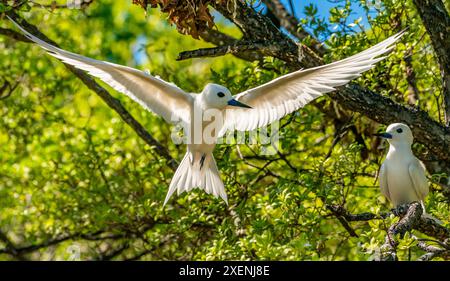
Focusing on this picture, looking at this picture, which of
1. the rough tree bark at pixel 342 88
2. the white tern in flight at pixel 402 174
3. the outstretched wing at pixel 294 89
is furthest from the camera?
the white tern in flight at pixel 402 174

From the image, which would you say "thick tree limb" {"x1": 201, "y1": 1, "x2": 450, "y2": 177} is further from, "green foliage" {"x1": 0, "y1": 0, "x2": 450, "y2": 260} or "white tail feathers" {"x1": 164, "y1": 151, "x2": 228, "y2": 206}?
"white tail feathers" {"x1": 164, "y1": 151, "x2": 228, "y2": 206}

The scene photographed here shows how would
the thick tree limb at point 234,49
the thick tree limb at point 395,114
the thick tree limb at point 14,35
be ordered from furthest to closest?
1. the thick tree limb at point 14,35
2. the thick tree limb at point 395,114
3. the thick tree limb at point 234,49

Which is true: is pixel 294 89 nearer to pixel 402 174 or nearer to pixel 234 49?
pixel 234 49

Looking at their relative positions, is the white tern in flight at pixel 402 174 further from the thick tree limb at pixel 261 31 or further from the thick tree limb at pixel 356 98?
the thick tree limb at pixel 261 31

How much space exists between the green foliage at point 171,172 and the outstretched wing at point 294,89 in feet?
1.62

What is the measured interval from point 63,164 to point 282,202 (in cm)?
363

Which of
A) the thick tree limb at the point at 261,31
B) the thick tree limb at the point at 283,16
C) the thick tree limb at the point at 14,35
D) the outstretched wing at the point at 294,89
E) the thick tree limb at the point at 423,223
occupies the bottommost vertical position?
the thick tree limb at the point at 423,223

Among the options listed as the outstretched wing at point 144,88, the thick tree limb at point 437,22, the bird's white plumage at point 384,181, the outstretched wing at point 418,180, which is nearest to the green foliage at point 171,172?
the outstretched wing at point 418,180

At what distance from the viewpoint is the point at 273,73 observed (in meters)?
8.70

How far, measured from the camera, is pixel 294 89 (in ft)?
23.8

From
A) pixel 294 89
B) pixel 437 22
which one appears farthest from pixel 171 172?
pixel 437 22

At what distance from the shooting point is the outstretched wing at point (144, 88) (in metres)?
7.10

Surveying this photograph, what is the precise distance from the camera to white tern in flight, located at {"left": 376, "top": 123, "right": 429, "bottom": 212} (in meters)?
7.52
